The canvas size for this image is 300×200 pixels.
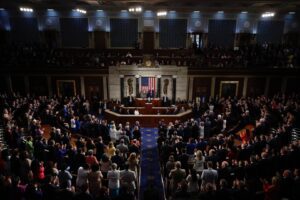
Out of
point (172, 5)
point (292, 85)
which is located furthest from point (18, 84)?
point (292, 85)

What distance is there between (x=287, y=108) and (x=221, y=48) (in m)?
10.4

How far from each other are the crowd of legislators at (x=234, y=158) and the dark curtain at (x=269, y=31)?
9.59 m

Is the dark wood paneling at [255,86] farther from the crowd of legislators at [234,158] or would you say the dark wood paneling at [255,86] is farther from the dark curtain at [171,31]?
the dark curtain at [171,31]

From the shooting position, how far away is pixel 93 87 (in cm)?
2039

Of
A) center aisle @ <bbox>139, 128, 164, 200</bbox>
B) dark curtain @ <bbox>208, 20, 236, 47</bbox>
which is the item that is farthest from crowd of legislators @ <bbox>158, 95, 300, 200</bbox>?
dark curtain @ <bbox>208, 20, 236, 47</bbox>

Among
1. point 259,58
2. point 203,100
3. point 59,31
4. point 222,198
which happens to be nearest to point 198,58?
point 203,100

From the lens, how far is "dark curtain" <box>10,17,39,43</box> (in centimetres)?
2288

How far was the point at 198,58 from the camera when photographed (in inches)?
802

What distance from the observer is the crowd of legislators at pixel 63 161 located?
233 inches

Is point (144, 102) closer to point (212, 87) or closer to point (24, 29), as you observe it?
point (212, 87)

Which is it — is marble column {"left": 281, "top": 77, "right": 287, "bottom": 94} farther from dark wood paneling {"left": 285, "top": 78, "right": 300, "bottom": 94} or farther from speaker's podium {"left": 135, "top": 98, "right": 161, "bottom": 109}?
speaker's podium {"left": 135, "top": 98, "right": 161, "bottom": 109}

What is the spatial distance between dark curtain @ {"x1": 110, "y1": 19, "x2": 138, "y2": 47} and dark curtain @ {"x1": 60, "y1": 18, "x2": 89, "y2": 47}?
90.0 inches

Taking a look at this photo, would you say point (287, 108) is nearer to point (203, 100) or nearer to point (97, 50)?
point (203, 100)

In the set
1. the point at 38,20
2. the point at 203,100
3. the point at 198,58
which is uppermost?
the point at 38,20
